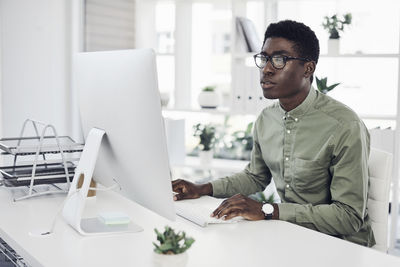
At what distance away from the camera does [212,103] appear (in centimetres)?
387

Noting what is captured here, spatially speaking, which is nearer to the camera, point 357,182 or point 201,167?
point 357,182

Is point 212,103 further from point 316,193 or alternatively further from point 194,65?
point 316,193

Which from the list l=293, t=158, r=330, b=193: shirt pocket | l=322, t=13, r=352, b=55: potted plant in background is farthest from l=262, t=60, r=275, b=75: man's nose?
l=322, t=13, r=352, b=55: potted plant in background

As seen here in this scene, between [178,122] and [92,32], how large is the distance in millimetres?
1193

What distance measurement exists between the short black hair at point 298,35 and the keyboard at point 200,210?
2.09 ft

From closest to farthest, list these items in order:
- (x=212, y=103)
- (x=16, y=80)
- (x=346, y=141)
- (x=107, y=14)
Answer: (x=346, y=141) → (x=212, y=103) → (x=16, y=80) → (x=107, y=14)

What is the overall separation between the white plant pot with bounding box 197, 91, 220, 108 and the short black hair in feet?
5.54

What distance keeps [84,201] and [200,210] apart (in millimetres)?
402

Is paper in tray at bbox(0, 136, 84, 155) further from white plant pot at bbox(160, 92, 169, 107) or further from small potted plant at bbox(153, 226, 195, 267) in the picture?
white plant pot at bbox(160, 92, 169, 107)

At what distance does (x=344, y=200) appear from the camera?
191cm

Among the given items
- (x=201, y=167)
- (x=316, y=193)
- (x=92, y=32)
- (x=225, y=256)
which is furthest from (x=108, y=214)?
Answer: (x=92, y=32)

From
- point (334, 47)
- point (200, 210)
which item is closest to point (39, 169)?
point (200, 210)

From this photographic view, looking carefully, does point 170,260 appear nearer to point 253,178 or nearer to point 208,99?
point 253,178

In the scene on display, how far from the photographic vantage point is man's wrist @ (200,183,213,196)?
2.15 meters
